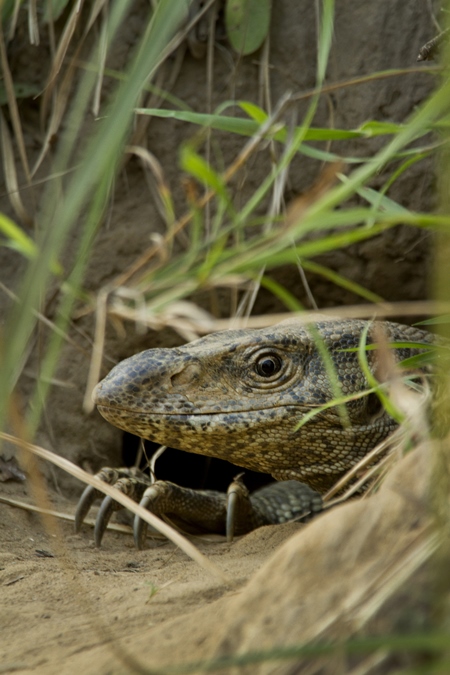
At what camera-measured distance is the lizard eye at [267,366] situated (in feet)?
13.3

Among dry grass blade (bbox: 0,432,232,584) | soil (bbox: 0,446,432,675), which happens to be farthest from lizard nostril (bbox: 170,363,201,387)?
dry grass blade (bbox: 0,432,232,584)

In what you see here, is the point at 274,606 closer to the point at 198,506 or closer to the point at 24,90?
the point at 198,506

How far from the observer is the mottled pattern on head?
12.6 feet

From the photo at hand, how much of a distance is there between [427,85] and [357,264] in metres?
1.35

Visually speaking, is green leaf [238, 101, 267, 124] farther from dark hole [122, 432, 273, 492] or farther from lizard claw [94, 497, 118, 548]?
dark hole [122, 432, 273, 492]

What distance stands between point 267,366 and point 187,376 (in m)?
0.43

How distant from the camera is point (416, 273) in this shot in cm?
589

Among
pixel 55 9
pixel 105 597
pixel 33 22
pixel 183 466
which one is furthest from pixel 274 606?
pixel 183 466

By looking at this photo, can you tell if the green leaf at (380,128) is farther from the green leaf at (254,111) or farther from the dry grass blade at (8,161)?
the dry grass blade at (8,161)

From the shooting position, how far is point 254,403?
398 cm

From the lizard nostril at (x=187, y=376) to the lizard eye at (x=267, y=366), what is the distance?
34cm

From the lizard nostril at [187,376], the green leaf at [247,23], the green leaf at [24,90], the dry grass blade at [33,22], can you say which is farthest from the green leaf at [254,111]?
the green leaf at [24,90]

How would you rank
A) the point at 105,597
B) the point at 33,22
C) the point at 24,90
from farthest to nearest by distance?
the point at 24,90
the point at 33,22
the point at 105,597

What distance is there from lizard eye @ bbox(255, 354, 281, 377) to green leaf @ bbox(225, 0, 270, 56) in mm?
2372
